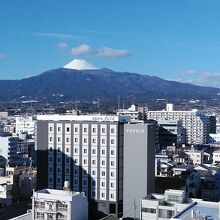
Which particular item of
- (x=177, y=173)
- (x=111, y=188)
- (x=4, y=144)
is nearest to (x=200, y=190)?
(x=177, y=173)

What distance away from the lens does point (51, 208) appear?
22594mm

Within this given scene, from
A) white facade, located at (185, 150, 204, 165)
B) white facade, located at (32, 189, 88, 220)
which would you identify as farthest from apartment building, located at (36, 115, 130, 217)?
white facade, located at (185, 150, 204, 165)

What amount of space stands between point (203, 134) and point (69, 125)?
1885 inches

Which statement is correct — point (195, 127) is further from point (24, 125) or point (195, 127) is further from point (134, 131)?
point (134, 131)

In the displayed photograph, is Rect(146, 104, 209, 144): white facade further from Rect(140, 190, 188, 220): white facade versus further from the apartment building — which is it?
Rect(140, 190, 188, 220): white facade

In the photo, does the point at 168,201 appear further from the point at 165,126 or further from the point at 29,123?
the point at 29,123

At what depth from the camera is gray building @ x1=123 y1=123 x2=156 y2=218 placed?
27.1m

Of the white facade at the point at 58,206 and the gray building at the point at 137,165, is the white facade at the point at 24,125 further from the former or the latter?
the white facade at the point at 58,206

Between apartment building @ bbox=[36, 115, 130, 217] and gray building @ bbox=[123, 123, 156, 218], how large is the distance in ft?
1.70

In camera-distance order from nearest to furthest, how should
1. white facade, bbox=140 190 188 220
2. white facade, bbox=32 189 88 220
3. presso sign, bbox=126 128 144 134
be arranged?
white facade, bbox=140 190 188 220 → white facade, bbox=32 189 88 220 → presso sign, bbox=126 128 144 134

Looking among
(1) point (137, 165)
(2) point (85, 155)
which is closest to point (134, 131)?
(1) point (137, 165)

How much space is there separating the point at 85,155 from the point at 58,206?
6.95 metres

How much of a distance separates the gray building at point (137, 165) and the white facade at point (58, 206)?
4811 mm

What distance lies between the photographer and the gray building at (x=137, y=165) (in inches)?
1067
